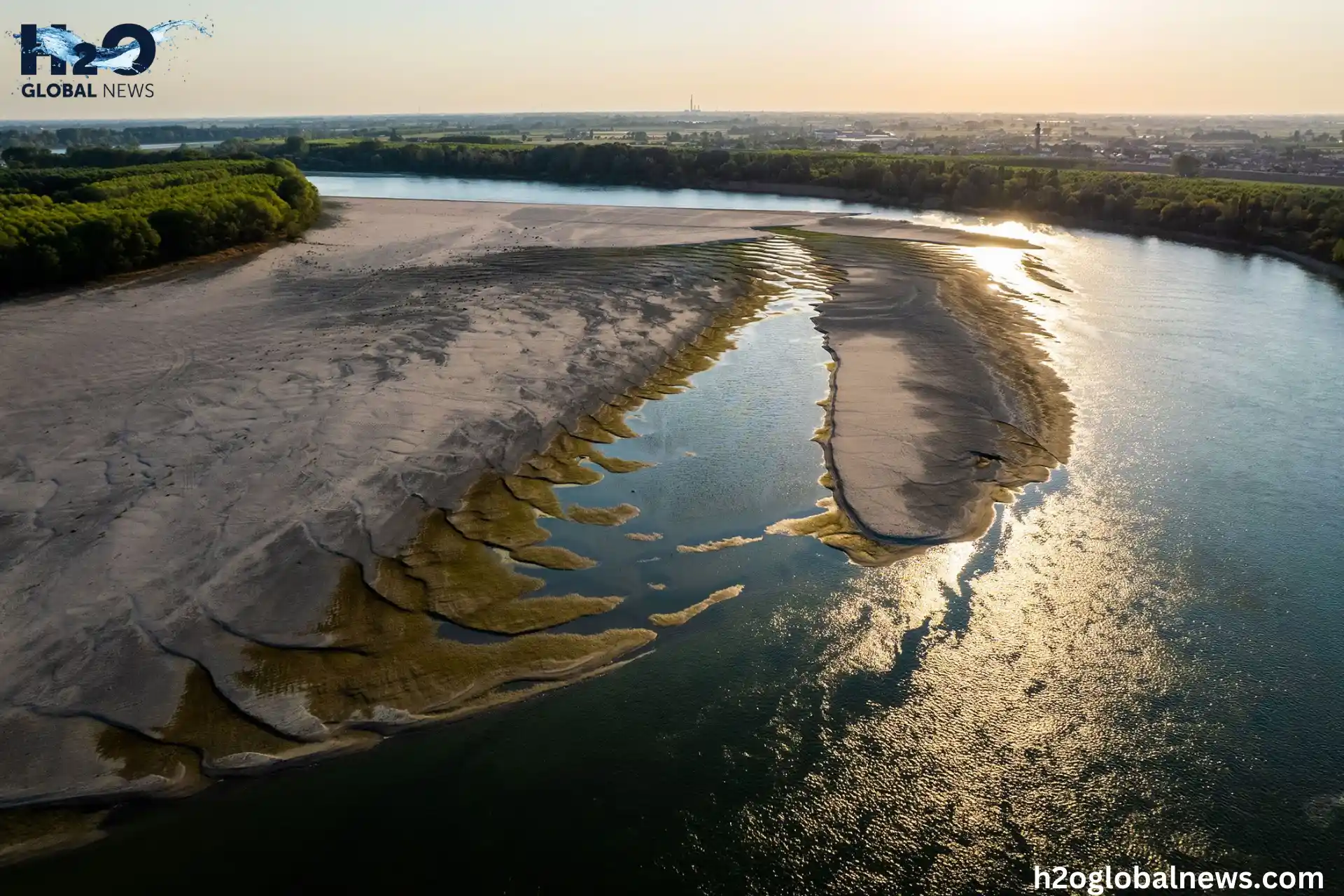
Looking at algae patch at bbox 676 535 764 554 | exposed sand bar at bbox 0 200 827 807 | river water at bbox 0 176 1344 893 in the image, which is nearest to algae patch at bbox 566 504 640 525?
river water at bbox 0 176 1344 893

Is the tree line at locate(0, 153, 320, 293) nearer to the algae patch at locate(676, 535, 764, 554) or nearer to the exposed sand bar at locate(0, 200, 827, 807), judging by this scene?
the exposed sand bar at locate(0, 200, 827, 807)

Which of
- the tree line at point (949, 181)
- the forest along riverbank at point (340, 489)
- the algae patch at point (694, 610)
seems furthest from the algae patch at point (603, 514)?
the tree line at point (949, 181)

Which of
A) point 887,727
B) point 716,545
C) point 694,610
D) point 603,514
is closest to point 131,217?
point 603,514

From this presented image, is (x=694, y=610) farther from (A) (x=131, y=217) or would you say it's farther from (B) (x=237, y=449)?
(A) (x=131, y=217)

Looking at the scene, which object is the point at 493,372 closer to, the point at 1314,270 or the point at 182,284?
the point at 182,284

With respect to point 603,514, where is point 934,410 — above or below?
above

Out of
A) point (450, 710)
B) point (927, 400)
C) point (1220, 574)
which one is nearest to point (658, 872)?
point (450, 710)

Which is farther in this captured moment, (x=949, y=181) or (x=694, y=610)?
(x=949, y=181)
